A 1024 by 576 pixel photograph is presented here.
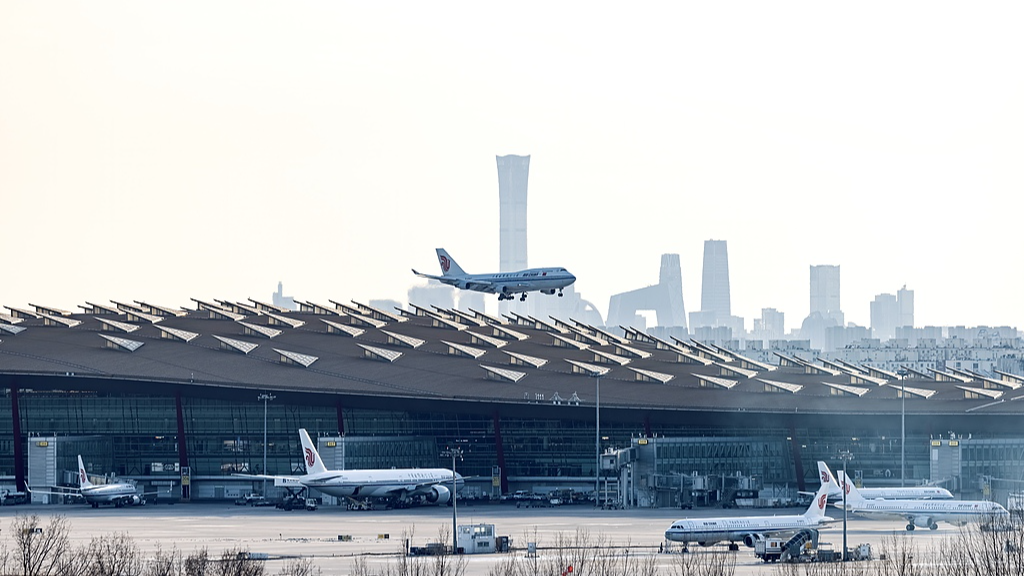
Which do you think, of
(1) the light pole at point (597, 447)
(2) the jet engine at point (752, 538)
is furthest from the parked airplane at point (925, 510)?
(1) the light pole at point (597, 447)

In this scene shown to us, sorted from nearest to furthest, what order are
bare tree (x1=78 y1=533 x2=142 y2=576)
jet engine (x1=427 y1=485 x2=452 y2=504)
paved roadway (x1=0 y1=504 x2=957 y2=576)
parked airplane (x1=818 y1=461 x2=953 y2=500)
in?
bare tree (x1=78 y1=533 x2=142 y2=576) → paved roadway (x1=0 y1=504 x2=957 y2=576) → parked airplane (x1=818 y1=461 x2=953 y2=500) → jet engine (x1=427 y1=485 x2=452 y2=504)

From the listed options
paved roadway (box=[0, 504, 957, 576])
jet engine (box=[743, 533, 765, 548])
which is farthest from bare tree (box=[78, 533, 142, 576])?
jet engine (box=[743, 533, 765, 548])

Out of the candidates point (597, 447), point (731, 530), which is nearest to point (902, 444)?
point (597, 447)

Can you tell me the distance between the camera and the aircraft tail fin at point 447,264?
181625 mm

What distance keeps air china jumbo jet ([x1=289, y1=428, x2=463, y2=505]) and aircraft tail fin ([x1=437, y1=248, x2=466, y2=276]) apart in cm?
1930

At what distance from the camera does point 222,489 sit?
650 ft

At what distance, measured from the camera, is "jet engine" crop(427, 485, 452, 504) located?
178 meters

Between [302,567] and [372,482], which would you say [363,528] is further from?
[302,567]

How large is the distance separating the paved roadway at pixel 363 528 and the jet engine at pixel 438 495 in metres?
1.36

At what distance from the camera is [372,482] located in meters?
175

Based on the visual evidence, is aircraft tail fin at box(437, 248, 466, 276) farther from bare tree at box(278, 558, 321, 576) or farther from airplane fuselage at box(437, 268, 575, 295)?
bare tree at box(278, 558, 321, 576)

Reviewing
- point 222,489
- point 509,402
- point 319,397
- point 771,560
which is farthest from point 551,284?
point 771,560

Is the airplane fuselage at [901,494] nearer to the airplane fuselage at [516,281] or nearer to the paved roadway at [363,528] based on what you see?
the paved roadway at [363,528]

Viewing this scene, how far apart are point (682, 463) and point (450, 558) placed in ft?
211
